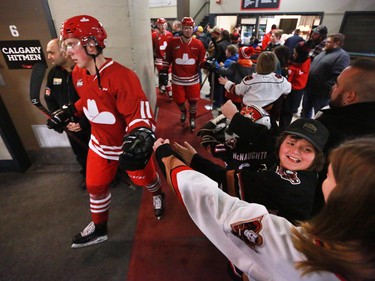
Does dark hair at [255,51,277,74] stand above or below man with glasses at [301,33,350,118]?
above

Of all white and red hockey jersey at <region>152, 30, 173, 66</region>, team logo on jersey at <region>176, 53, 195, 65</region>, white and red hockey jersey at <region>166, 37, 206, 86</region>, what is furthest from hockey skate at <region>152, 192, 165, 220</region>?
white and red hockey jersey at <region>152, 30, 173, 66</region>

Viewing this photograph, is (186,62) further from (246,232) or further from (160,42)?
(246,232)

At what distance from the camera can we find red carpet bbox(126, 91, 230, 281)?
1.77m

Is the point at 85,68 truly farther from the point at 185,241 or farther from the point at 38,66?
the point at 185,241

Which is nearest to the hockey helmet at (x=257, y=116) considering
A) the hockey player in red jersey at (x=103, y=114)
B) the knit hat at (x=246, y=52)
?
the hockey player in red jersey at (x=103, y=114)

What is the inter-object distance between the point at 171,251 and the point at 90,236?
776 mm

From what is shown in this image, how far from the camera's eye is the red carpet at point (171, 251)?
1.77 metres

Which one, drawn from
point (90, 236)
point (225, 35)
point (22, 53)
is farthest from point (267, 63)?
point (225, 35)

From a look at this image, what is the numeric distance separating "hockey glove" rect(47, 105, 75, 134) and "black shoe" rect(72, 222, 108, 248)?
0.95m

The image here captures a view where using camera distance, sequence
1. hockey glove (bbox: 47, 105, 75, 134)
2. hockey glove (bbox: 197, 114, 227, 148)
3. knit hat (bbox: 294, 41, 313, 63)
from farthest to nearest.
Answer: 1. knit hat (bbox: 294, 41, 313, 63)
2. hockey glove (bbox: 47, 105, 75, 134)
3. hockey glove (bbox: 197, 114, 227, 148)

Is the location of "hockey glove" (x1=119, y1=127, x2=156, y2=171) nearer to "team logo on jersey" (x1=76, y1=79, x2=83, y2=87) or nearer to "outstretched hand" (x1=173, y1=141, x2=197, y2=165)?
"outstretched hand" (x1=173, y1=141, x2=197, y2=165)

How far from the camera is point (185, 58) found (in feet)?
12.0

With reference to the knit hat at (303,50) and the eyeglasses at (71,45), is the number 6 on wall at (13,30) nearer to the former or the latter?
the eyeglasses at (71,45)

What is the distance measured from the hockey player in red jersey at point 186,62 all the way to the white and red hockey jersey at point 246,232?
3.14 meters
